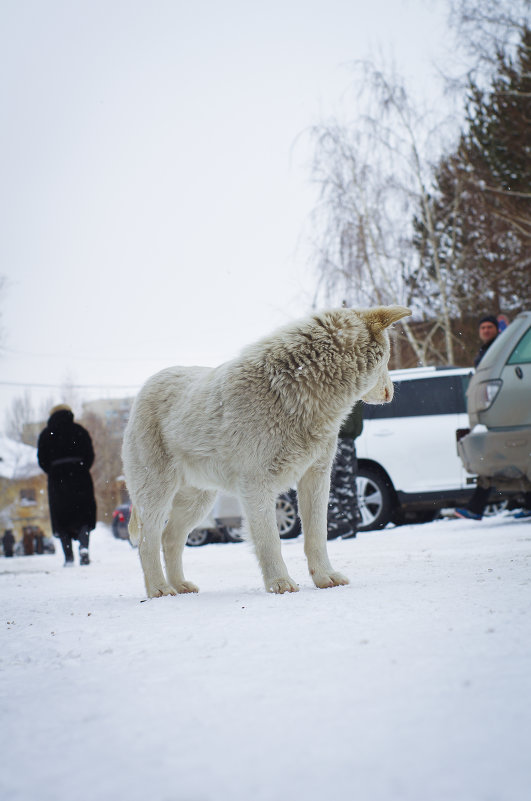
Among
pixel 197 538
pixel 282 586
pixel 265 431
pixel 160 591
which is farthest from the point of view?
pixel 197 538

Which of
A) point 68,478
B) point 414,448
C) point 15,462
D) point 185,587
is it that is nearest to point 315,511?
point 185,587

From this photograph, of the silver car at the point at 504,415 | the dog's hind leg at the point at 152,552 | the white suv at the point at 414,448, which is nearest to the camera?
the dog's hind leg at the point at 152,552

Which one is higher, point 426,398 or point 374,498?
point 426,398

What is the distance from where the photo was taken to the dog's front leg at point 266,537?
3.49m

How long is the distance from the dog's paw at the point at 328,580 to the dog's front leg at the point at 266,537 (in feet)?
0.73

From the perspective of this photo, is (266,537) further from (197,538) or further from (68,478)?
(197,538)

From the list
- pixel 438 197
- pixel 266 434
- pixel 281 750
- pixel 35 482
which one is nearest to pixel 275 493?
pixel 266 434

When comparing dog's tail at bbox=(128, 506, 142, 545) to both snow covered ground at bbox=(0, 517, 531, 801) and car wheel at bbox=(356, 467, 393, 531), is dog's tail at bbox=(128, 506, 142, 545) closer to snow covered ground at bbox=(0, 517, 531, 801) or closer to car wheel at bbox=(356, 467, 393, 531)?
snow covered ground at bbox=(0, 517, 531, 801)

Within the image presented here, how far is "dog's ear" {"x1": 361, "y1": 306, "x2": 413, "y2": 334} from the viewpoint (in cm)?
389

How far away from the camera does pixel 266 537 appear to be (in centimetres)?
349

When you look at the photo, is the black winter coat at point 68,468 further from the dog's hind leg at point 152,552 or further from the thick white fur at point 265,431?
the dog's hind leg at point 152,552

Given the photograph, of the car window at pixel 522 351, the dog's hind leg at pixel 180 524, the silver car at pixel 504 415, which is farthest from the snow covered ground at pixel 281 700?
the car window at pixel 522 351

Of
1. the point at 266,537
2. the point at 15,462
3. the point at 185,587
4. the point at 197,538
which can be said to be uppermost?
the point at 266,537

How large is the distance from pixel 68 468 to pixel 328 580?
651 centimetres
